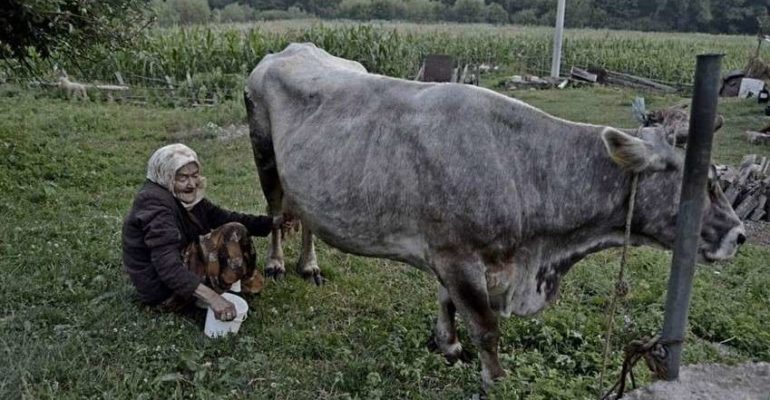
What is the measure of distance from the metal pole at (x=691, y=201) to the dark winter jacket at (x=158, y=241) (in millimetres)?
2886

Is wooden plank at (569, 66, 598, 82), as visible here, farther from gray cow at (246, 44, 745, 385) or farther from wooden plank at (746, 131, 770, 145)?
gray cow at (246, 44, 745, 385)

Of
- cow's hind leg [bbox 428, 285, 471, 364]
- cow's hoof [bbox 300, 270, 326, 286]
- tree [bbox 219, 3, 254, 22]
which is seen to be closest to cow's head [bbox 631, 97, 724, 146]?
cow's hind leg [bbox 428, 285, 471, 364]

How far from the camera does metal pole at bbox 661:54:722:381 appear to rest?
2.50 meters

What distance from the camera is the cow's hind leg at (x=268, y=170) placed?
5324 mm

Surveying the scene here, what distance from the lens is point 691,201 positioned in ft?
8.71

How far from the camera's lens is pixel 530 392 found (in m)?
3.66

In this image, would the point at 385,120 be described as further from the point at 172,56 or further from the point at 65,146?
the point at 172,56

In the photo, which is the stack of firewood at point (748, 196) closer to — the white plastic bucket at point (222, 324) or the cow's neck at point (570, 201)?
the cow's neck at point (570, 201)

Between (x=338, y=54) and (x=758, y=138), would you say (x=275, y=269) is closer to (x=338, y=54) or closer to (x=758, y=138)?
(x=758, y=138)

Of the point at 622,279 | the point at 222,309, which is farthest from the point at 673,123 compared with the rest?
the point at 222,309

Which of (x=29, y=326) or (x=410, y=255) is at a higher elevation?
(x=410, y=255)

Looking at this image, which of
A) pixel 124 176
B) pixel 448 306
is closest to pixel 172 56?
pixel 124 176

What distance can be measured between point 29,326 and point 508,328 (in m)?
3.12

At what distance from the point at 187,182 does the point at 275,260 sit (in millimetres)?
1344
